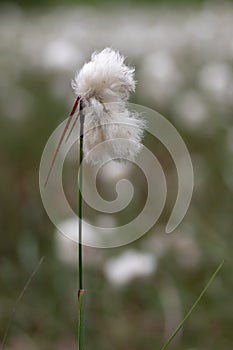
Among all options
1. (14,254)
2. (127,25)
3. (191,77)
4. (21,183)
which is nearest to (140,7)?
(127,25)

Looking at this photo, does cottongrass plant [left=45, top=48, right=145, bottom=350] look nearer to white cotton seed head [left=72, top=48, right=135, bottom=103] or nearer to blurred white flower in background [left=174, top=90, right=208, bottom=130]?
white cotton seed head [left=72, top=48, right=135, bottom=103]

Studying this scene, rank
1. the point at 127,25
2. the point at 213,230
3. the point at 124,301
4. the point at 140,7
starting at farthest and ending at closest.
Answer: the point at 140,7 < the point at 127,25 < the point at 213,230 < the point at 124,301

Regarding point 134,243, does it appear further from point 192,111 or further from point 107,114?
point 107,114

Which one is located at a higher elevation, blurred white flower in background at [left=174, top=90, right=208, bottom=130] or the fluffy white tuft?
blurred white flower in background at [left=174, top=90, right=208, bottom=130]

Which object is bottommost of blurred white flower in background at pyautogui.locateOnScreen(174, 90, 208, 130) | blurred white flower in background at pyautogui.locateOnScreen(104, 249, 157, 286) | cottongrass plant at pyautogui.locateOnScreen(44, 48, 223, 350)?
cottongrass plant at pyautogui.locateOnScreen(44, 48, 223, 350)

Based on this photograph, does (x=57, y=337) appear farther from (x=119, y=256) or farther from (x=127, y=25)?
(x=127, y=25)

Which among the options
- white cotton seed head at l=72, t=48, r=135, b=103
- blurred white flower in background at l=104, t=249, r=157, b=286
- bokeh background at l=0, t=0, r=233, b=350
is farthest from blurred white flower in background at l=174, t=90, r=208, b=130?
white cotton seed head at l=72, t=48, r=135, b=103

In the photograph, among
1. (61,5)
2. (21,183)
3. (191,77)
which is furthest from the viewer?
(61,5)

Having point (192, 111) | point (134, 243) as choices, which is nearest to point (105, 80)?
point (134, 243)
